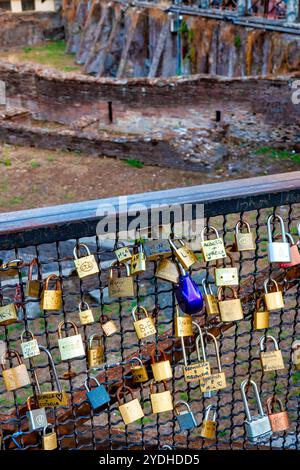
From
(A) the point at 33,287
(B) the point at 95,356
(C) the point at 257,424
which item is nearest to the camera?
(A) the point at 33,287

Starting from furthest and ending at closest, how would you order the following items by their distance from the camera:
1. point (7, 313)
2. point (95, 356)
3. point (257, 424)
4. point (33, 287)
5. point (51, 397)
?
point (257, 424) < point (95, 356) < point (51, 397) < point (33, 287) < point (7, 313)

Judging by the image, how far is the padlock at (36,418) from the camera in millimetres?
2521

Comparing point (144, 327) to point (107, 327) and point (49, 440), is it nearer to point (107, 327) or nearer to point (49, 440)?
point (107, 327)

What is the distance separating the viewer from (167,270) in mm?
2467

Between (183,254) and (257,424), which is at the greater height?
(183,254)

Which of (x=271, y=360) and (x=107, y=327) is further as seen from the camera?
(x=271, y=360)

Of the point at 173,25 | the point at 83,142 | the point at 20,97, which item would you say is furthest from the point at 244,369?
the point at 173,25

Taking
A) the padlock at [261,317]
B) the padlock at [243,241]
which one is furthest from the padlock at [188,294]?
the padlock at [261,317]

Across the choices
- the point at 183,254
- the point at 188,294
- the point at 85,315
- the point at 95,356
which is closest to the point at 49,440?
the point at 95,356

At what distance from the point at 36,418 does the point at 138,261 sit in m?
0.82

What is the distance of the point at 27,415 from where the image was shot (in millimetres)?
2539

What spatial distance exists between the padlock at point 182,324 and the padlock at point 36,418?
669mm

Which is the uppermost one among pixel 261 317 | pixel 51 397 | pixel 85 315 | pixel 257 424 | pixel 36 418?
pixel 85 315

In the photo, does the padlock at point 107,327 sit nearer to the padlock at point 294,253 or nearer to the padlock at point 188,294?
the padlock at point 188,294
